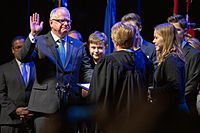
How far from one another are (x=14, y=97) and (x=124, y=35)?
5.46 feet

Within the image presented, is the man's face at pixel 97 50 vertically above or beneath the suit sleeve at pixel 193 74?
above

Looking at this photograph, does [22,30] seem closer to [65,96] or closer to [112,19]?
[112,19]

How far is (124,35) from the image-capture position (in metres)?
3.26

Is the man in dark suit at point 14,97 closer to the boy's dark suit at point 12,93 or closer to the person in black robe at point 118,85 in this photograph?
the boy's dark suit at point 12,93

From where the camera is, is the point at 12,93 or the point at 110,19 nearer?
the point at 12,93

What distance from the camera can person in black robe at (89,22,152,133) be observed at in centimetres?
324

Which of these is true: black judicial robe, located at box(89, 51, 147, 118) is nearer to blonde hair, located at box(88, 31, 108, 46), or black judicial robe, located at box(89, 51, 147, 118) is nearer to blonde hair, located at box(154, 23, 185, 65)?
blonde hair, located at box(154, 23, 185, 65)

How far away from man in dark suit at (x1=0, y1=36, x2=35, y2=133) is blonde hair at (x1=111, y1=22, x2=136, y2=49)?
1497mm

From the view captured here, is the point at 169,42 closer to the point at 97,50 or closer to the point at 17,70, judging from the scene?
the point at 97,50

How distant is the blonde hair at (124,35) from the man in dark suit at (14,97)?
1.50 m

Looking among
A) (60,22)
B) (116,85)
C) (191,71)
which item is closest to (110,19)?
(60,22)

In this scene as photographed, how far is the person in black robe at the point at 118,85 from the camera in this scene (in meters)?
3.24

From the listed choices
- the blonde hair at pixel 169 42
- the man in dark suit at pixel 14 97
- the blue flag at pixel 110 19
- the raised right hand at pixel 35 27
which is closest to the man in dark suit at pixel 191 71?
the blonde hair at pixel 169 42

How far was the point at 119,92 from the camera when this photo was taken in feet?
10.7
